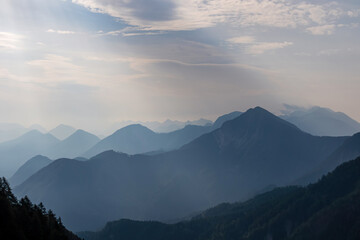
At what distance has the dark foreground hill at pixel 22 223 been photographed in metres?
81.6

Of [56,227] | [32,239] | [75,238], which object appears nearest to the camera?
[32,239]

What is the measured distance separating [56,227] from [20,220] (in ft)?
56.9

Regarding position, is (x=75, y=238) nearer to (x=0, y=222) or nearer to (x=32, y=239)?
(x=32, y=239)

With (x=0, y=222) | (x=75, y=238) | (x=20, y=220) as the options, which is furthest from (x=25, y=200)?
(x=75, y=238)

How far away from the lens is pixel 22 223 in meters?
93.1

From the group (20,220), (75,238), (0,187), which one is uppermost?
(0,187)

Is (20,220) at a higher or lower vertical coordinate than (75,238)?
higher

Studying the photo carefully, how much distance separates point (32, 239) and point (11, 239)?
10900 mm

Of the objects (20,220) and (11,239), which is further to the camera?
(20,220)

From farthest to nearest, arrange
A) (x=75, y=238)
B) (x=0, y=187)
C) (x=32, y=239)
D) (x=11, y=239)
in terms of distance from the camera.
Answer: (x=75, y=238)
(x=0, y=187)
(x=32, y=239)
(x=11, y=239)

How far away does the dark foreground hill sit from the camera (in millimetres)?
81625

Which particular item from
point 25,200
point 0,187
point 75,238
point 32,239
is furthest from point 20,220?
point 75,238

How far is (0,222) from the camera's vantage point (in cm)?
8131

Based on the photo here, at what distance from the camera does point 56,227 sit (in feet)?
357
